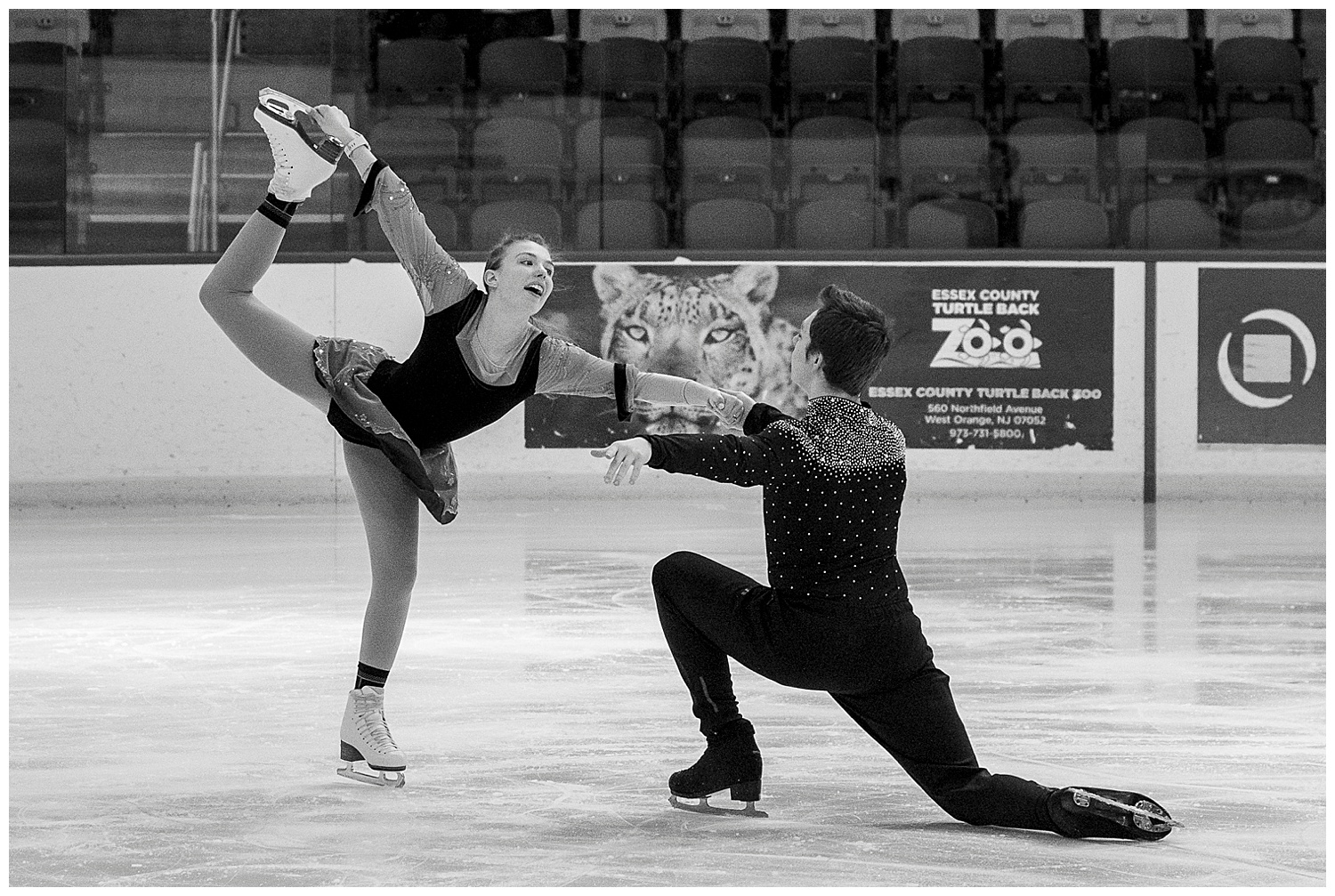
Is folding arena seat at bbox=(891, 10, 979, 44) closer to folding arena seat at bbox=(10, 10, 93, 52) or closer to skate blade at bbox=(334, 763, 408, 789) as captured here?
folding arena seat at bbox=(10, 10, 93, 52)

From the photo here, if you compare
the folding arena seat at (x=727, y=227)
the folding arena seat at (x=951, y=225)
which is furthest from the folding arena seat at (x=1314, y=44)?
the folding arena seat at (x=727, y=227)

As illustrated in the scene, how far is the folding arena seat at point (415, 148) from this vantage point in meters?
9.76

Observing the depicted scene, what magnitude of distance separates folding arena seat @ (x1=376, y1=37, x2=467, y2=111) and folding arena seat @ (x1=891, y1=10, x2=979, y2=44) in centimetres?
289

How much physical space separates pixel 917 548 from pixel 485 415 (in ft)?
13.4

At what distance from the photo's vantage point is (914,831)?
8.77 ft

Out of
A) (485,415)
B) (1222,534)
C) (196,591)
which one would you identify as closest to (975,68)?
(1222,534)

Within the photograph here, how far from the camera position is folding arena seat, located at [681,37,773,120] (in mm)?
10164

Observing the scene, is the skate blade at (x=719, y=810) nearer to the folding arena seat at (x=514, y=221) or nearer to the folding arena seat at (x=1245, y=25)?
the folding arena seat at (x=514, y=221)

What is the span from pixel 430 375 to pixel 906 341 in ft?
21.5

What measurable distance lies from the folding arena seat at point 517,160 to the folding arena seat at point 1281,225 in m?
4.19

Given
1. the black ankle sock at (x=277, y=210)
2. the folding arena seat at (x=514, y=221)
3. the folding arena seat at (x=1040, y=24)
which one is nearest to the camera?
the black ankle sock at (x=277, y=210)

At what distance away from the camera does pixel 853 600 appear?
2.65 m

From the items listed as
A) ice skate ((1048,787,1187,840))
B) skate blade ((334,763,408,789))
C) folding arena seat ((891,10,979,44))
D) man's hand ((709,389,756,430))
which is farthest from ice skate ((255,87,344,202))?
folding arena seat ((891,10,979,44))

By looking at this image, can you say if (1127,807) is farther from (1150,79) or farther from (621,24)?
(1150,79)
